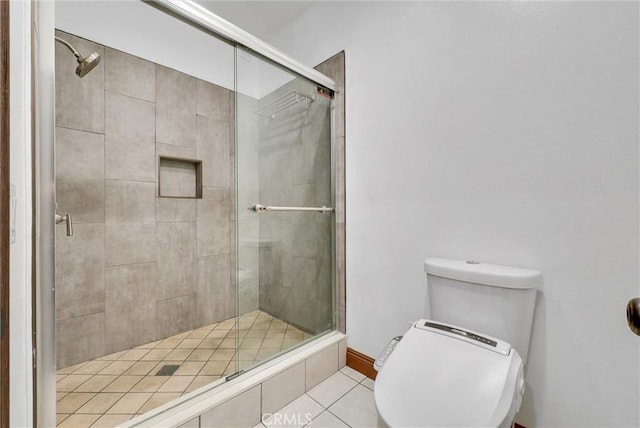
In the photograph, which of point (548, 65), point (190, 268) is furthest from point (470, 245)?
point (190, 268)

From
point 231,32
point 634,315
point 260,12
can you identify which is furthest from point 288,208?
point 260,12

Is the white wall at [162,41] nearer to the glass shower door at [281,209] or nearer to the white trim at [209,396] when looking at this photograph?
the glass shower door at [281,209]

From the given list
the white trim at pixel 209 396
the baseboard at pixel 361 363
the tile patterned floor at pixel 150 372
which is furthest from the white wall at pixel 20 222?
the baseboard at pixel 361 363

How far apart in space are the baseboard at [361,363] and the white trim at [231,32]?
5.45ft

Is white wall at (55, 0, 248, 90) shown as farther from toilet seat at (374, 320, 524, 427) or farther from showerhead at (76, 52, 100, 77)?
toilet seat at (374, 320, 524, 427)

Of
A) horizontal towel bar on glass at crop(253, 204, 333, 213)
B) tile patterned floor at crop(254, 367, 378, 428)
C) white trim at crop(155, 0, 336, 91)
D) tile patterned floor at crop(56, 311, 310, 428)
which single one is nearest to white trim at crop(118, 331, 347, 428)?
tile patterned floor at crop(56, 311, 310, 428)

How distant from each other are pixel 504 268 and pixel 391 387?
627 mm

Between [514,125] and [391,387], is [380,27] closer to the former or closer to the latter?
[514,125]

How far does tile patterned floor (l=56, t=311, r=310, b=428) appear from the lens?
121 cm

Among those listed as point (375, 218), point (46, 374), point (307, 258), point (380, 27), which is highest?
point (380, 27)

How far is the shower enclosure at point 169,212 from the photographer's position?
1416 millimetres

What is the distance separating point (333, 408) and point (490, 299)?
0.90 m

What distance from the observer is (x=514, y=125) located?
108 centimetres

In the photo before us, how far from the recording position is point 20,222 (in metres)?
0.42
